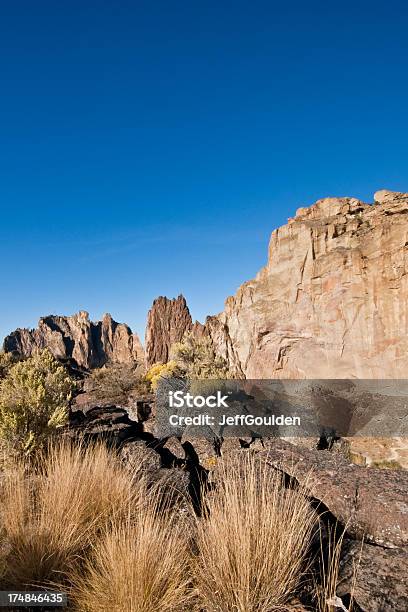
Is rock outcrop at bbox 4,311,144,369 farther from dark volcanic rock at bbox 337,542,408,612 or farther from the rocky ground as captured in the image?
dark volcanic rock at bbox 337,542,408,612

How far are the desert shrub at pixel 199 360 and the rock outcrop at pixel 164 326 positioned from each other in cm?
1659

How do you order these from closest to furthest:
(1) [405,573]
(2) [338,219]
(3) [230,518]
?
(1) [405,573] < (3) [230,518] < (2) [338,219]

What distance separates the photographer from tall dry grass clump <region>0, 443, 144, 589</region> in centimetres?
221

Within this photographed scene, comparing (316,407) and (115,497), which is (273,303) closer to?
(316,407)

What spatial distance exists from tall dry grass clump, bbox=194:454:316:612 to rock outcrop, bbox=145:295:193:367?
39.3 metres

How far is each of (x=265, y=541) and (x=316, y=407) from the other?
13.1 meters

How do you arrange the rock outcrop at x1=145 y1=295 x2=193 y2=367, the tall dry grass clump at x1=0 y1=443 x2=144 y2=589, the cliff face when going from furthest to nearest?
the rock outcrop at x1=145 y1=295 x2=193 y2=367 < the cliff face < the tall dry grass clump at x1=0 y1=443 x2=144 y2=589

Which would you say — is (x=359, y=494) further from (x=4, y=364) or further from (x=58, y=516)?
(x=4, y=364)

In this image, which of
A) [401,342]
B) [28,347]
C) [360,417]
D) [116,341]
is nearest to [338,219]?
[401,342]

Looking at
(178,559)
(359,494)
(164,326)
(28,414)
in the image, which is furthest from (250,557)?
(164,326)

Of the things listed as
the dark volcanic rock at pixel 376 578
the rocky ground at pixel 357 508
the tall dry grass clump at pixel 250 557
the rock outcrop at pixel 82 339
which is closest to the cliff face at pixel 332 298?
the rocky ground at pixel 357 508

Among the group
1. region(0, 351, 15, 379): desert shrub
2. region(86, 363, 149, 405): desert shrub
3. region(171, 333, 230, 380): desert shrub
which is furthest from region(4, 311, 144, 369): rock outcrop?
region(0, 351, 15, 379): desert shrub

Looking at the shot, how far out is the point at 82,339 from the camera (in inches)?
2844

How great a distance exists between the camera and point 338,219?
52.1 feet
